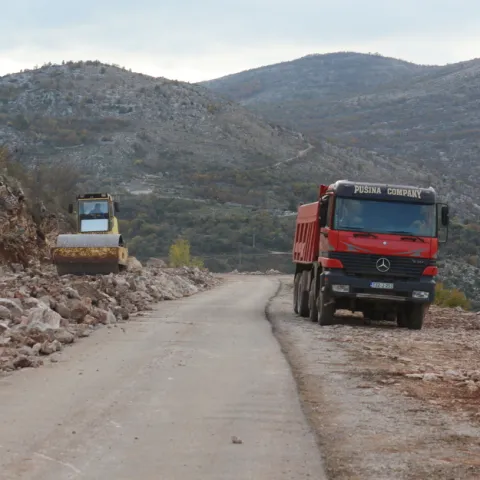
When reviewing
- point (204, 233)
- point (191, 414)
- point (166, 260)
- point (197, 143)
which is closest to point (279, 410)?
point (191, 414)

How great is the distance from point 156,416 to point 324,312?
13.1 metres

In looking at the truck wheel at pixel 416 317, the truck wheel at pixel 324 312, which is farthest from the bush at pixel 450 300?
the truck wheel at pixel 324 312

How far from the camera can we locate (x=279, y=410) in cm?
1005

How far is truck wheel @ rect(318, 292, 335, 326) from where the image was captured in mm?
22047

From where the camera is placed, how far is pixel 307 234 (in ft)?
82.8

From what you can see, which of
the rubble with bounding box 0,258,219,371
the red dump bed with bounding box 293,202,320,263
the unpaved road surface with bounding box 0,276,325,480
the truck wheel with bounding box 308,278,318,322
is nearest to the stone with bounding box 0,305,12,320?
the rubble with bounding box 0,258,219,371

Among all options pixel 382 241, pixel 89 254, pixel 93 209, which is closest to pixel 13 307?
pixel 382 241

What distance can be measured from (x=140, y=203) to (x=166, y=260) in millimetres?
16169

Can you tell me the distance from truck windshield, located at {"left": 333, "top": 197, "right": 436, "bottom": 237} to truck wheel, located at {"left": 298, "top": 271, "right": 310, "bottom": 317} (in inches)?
152

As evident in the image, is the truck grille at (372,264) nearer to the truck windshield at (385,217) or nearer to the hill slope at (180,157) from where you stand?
the truck windshield at (385,217)

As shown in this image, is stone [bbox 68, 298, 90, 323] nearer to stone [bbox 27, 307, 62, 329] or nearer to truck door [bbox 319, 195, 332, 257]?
stone [bbox 27, 307, 62, 329]

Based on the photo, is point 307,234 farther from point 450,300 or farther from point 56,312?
point 450,300

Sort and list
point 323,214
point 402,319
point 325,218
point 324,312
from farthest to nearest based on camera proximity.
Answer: point 402,319 < point 324,312 < point 323,214 < point 325,218

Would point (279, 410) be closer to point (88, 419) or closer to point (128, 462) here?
point (88, 419)
